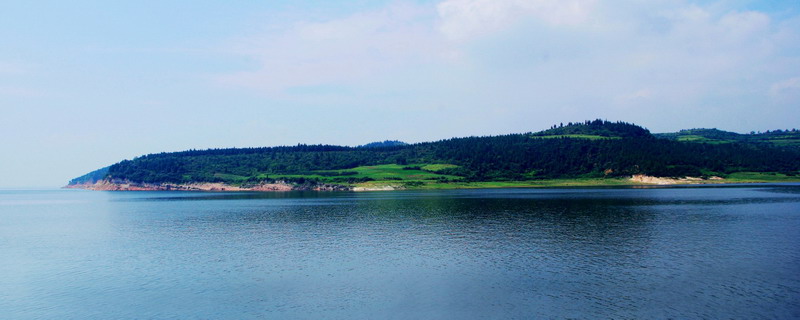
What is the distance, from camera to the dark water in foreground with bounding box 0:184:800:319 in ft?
80.9

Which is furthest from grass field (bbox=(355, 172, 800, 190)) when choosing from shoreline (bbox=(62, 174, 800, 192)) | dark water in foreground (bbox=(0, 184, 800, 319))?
dark water in foreground (bbox=(0, 184, 800, 319))

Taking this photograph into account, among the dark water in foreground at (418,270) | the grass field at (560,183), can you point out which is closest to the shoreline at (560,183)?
the grass field at (560,183)

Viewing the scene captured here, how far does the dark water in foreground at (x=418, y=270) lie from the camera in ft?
80.9

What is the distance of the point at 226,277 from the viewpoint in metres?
32.5

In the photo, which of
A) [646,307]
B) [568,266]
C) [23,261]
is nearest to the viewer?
[646,307]

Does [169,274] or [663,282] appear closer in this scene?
[663,282]

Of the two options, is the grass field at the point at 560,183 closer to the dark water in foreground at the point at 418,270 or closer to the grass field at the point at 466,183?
the grass field at the point at 466,183

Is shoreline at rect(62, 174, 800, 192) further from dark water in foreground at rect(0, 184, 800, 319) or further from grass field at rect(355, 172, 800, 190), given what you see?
dark water in foreground at rect(0, 184, 800, 319)

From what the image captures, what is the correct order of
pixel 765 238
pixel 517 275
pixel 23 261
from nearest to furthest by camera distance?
pixel 517 275
pixel 23 261
pixel 765 238

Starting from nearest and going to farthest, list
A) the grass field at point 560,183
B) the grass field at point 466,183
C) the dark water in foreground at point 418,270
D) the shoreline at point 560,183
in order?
the dark water in foreground at point 418,270
the shoreline at point 560,183
the grass field at point 560,183
the grass field at point 466,183

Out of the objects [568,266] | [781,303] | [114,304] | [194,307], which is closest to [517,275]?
[568,266]

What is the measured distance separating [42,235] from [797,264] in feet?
239

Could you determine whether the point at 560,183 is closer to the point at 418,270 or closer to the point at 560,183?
the point at 560,183

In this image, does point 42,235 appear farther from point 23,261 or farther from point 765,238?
point 765,238
